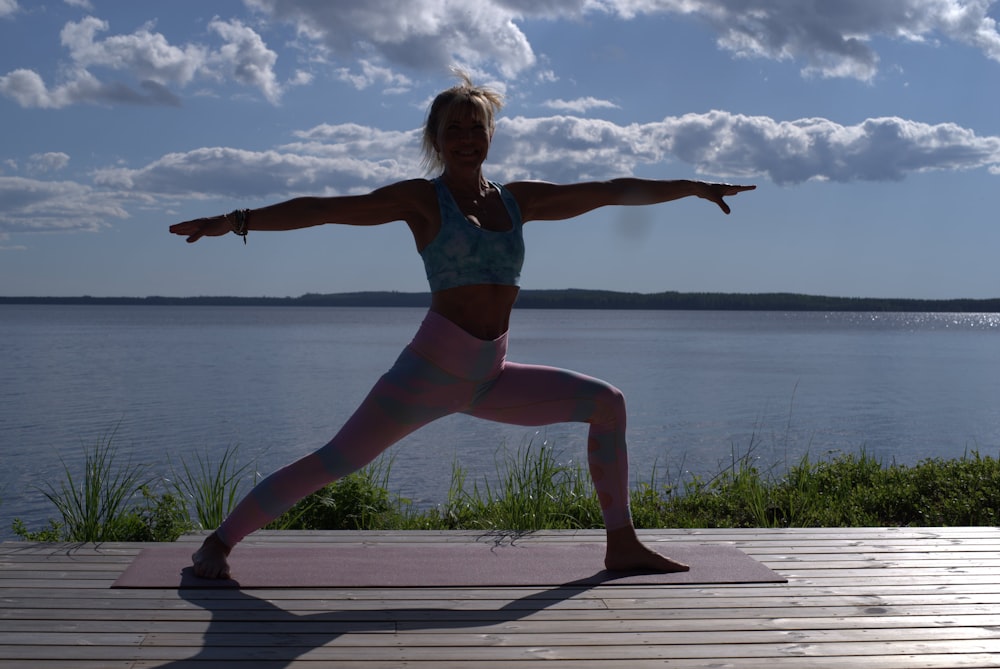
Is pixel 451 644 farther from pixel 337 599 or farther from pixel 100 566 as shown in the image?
pixel 100 566

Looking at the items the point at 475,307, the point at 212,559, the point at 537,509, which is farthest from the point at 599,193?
the point at 537,509

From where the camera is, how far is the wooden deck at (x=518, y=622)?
291cm

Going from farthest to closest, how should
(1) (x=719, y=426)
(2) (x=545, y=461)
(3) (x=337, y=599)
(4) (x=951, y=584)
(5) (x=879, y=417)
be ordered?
1. (5) (x=879, y=417)
2. (1) (x=719, y=426)
3. (2) (x=545, y=461)
4. (4) (x=951, y=584)
5. (3) (x=337, y=599)

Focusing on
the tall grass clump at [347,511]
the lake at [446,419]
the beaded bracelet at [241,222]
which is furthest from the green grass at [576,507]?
the beaded bracelet at [241,222]

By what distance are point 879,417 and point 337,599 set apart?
678 inches

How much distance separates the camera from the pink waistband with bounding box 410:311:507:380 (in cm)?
365

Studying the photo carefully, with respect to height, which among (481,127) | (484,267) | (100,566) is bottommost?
(100,566)

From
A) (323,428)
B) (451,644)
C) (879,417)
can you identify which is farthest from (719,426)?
(451,644)

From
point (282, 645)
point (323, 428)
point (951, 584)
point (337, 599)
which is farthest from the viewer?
point (323, 428)

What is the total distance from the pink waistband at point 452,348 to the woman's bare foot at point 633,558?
2.95 feet

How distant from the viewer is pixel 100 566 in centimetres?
394

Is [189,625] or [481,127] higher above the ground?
[481,127]

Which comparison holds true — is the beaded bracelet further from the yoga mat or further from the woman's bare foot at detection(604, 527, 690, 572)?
the woman's bare foot at detection(604, 527, 690, 572)

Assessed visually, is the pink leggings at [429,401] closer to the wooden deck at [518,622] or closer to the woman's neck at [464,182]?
the wooden deck at [518,622]
